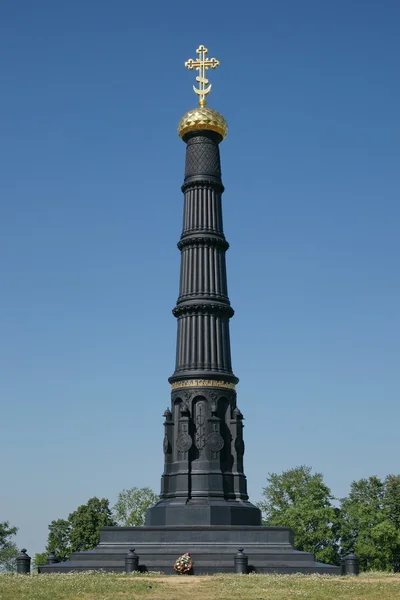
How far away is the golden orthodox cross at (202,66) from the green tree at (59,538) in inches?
1558

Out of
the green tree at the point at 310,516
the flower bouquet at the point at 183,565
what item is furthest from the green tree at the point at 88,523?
the flower bouquet at the point at 183,565

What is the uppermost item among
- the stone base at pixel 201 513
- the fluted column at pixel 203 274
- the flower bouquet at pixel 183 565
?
the fluted column at pixel 203 274

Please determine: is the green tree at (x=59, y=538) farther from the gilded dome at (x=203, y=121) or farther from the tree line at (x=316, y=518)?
the gilded dome at (x=203, y=121)

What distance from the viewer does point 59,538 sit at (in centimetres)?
6550

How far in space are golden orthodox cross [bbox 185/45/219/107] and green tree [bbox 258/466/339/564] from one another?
113 feet

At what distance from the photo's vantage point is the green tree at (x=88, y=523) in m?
64.7

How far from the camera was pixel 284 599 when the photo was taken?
2381cm

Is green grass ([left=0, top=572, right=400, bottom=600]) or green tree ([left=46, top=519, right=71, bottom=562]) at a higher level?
green tree ([left=46, top=519, right=71, bottom=562])

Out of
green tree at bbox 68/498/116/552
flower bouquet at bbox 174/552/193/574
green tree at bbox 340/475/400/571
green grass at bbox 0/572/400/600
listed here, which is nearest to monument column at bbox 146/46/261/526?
flower bouquet at bbox 174/552/193/574

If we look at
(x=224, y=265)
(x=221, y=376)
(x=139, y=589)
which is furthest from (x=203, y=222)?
(x=139, y=589)

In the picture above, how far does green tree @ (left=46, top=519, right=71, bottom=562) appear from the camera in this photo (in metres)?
64.8

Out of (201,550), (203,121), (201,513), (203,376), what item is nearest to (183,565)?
(201,550)

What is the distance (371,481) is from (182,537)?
33.7 metres

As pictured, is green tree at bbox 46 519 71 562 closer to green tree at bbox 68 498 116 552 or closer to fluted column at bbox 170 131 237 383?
green tree at bbox 68 498 116 552
